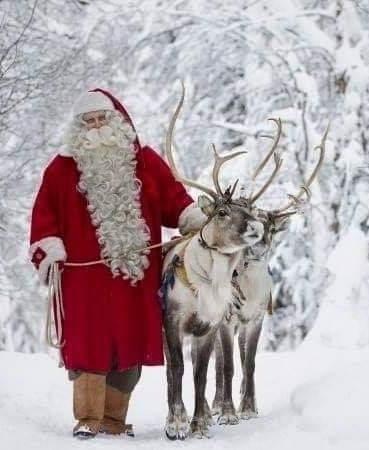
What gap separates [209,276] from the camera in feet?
19.7

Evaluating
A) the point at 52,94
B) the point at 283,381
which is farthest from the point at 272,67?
the point at 283,381

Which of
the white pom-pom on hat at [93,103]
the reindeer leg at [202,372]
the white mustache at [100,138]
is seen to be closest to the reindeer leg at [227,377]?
the reindeer leg at [202,372]

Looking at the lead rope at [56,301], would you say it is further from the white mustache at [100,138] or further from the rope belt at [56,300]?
the white mustache at [100,138]

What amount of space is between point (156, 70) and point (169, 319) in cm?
1056

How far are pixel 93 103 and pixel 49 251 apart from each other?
914mm

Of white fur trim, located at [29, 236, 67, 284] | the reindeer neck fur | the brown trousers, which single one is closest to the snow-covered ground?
the brown trousers

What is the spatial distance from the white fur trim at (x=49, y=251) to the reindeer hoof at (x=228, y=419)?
1.36 metres

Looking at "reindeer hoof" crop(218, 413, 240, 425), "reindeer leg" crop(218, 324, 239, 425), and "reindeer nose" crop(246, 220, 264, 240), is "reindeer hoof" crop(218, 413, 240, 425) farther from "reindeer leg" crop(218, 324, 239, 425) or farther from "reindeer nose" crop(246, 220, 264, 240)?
"reindeer nose" crop(246, 220, 264, 240)

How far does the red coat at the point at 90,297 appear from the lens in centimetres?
611

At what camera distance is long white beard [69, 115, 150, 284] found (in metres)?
6.20

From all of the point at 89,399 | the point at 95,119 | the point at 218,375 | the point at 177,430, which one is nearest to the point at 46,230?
the point at 95,119

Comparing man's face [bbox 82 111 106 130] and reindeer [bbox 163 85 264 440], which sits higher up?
man's face [bbox 82 111 106 130]

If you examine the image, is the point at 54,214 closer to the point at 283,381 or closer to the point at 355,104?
the point at 283,381

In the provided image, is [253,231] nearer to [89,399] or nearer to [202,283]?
[202,283]
